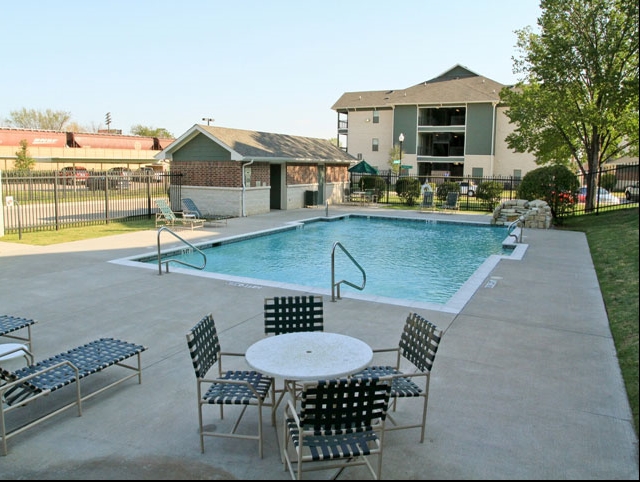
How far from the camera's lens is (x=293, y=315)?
19.0 feet

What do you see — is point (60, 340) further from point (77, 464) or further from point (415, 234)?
point (415, 234)

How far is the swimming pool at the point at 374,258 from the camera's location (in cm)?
1150

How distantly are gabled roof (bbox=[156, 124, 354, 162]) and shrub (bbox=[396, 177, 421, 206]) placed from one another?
356cm

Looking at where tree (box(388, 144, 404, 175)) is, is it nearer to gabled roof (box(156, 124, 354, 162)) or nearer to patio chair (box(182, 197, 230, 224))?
gabled roof (box(156, 124, 354, 162))

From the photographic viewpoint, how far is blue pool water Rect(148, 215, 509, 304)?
12477 mm

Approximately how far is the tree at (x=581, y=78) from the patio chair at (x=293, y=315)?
1827 centimetres

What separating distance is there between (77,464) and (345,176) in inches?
1098

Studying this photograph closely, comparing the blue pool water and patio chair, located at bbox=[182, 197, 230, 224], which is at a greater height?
patio chair, located at bbox=[182, 197, 230, 224]

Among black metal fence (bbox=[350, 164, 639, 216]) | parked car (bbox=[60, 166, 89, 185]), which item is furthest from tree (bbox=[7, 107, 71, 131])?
Result: black metal fence (bbox=[350, 164, 639, 216])

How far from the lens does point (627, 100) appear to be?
65.3 ft

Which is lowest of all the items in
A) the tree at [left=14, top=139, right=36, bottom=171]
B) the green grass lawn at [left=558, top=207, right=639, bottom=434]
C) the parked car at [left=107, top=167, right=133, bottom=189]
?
the green grass lawn at [left=558, top=207, right=639, bottom=434]

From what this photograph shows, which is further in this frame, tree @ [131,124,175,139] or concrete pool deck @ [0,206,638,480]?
tree @ [131,124,175,139]

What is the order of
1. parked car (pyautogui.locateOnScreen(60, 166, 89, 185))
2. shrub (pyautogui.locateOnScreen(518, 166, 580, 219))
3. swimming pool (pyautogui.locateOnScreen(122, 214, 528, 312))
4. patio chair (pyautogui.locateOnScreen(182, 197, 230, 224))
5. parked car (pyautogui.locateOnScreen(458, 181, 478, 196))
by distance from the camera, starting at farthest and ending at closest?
parked car (pyautogui.locateOnScreen(458, 181, 478, 196))
shrub (pyautogui.locateOnScreen(518, 166, 580, 219))
patio chair (pyautogui.locateOnScreen(182, 197, 230, 224))
parked car (pyautogui.locateOnScreen(60, 166, 89, 185))
swimming pool (pyautogui.locateOnScreen(122, 214, 528, 312))

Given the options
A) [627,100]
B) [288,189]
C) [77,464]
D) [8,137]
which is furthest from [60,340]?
[8,137]
